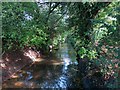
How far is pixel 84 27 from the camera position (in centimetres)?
934

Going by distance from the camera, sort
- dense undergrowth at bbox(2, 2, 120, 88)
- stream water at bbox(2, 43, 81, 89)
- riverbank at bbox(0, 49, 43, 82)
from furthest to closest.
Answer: riverbank at bbox(0, 49, 43, 82) < stream water at bbox(2, 43, 81, 89) < dense undergrowth at bbox(2, 2, 120, 88)

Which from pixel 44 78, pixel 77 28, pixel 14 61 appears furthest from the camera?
pixel 14 61

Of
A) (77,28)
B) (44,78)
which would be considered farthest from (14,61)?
(77,28)

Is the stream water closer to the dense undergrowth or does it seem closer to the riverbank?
the riverbank

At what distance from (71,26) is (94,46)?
3.27 meters

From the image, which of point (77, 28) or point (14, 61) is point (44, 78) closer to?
point (14, 61)

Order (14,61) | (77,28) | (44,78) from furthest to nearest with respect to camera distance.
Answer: (14,61) → (77,28) → (44,78)

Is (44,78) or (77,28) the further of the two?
(77,28)

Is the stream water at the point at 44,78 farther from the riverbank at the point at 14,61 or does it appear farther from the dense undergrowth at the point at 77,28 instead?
the dense undergrowth at the point at 77,28

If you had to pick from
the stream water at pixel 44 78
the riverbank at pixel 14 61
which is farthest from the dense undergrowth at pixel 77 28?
the stream water at pixel 44 78

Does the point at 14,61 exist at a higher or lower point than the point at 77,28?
lower

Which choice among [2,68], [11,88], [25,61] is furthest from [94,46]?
[25,61]

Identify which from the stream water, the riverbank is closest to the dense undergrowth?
the riverbank

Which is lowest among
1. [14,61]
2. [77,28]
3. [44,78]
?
[44,78]
